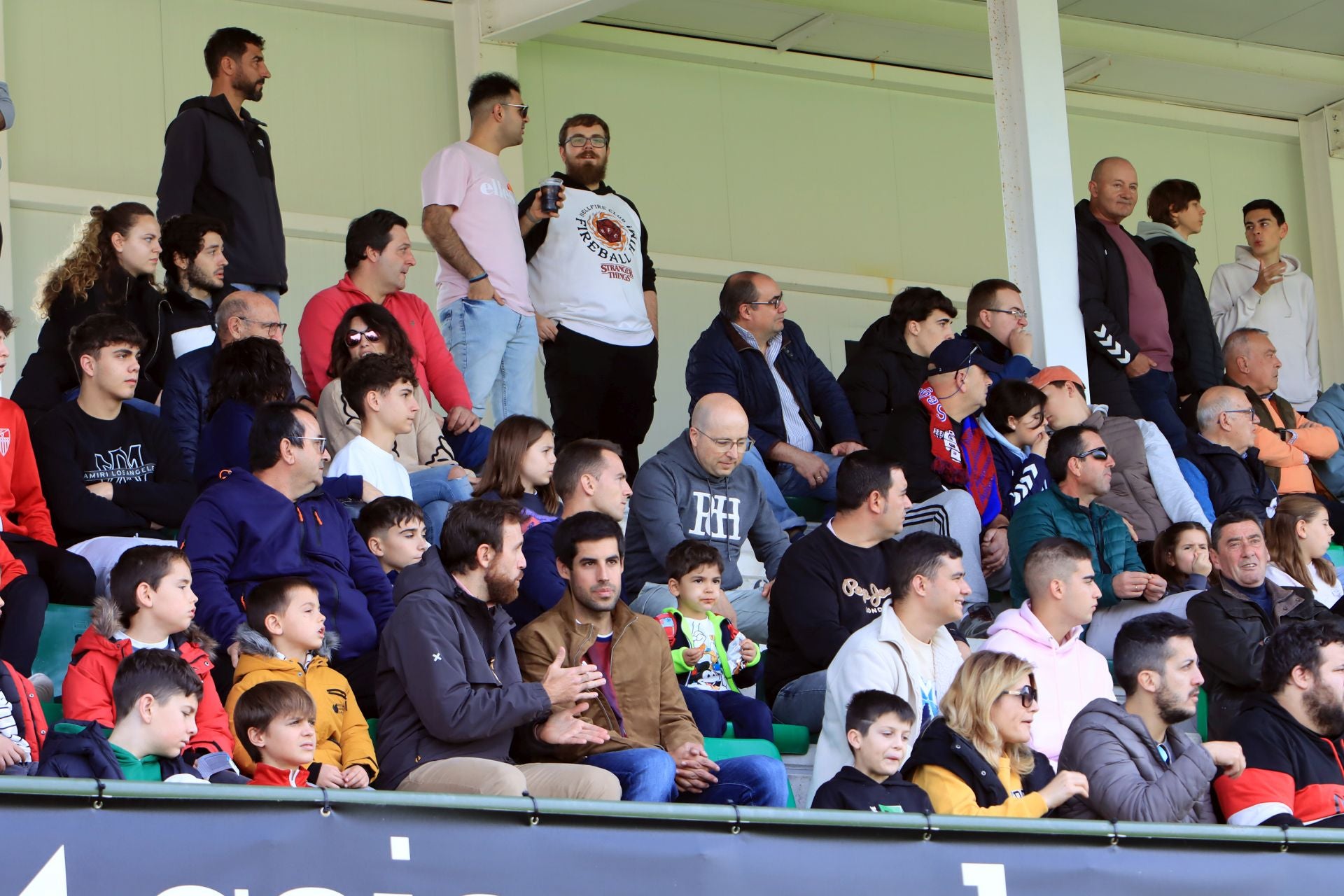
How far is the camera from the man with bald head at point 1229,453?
24.9 feet

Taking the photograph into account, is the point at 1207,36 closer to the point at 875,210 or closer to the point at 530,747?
the point at 875,210

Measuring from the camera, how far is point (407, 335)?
22.2 ft

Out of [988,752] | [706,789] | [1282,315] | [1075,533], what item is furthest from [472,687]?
[1282,315]

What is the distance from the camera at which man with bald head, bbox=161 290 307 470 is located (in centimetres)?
621

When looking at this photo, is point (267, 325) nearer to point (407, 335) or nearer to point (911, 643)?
point (407, 335)

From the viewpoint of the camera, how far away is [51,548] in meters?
5.11

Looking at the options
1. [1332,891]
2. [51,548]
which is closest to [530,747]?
[51,548]

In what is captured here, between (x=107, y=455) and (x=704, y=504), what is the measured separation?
6.33 ft

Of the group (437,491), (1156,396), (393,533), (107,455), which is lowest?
(393,533)

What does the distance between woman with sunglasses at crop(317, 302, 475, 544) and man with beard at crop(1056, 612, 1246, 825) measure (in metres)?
2.23

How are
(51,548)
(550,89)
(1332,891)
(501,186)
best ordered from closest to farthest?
(1332,891) < (51,548) < (501,186) < (550,89)

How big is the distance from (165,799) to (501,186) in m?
5.10

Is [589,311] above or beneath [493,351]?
above

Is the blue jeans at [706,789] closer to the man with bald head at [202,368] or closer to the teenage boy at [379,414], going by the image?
the teenage boy at [379,414]
